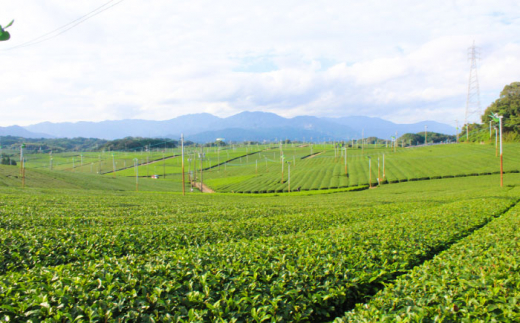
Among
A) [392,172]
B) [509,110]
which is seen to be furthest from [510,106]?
[392,172]

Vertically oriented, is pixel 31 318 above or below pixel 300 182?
above

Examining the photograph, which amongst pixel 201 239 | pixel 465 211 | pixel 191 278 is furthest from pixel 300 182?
pixel 191 278

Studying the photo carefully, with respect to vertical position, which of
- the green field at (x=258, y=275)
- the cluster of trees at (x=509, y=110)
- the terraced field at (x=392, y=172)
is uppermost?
the cluster of trees at (x=509, y=110)

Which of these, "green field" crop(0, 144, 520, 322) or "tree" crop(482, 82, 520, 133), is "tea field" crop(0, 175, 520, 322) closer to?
"green field" crop(0, 144, 520, 322)

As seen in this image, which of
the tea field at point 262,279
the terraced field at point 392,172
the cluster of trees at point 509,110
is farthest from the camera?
the cluster of trees at point 509,110

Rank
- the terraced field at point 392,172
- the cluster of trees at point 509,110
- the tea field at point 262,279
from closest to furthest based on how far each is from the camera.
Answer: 1. the tea field at point 262,279
2. the terraced field at point 392,172
3. the cluster of trees at point 509,110

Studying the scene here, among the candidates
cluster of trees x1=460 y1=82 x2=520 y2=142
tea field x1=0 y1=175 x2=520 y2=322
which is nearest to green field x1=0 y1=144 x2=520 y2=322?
tea field x1=0 y1=175 x2=520 y2=322

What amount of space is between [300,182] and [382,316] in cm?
7357

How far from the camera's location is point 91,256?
29.9ft

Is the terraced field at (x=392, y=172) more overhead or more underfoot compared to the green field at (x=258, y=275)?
more underfoot

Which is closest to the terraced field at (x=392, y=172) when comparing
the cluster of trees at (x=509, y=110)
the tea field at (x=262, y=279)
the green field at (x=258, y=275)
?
the cluster of trees at (x=509, y=110)

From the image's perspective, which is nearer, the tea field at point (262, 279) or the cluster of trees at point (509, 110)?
the tea field at point (262, 279)

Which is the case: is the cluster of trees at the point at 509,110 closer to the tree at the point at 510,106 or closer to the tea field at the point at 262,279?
the tree at the point at 510,106

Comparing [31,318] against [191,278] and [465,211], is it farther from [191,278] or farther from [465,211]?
[465,211]
